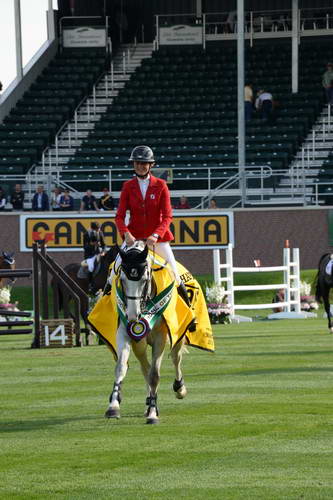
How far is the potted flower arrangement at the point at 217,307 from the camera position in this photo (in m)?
28.2

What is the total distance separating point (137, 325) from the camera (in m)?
10.8

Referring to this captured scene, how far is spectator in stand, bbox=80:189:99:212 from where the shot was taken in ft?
123

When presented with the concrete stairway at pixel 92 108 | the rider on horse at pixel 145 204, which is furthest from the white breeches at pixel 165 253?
the concrete stairway at pixel 92 108

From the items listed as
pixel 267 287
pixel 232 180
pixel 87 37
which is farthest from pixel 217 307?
pixel 87 37

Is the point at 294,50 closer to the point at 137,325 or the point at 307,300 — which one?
the point at 307,300

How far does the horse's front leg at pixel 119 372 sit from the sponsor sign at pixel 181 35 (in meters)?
40.6

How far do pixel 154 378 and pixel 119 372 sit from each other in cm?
41

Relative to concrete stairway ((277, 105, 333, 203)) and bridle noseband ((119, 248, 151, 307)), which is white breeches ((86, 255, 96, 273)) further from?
bridle noseband ((119, 248, 151, 307))

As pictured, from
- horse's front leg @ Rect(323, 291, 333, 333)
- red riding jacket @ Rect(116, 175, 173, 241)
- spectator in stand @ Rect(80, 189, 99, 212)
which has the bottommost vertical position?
horse's front leg @ Rect(323, 291, 333, 333)

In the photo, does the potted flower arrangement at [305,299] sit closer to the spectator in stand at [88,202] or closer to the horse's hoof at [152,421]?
the spectator in stand at [88,202]

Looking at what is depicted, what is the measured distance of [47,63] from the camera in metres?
51.0

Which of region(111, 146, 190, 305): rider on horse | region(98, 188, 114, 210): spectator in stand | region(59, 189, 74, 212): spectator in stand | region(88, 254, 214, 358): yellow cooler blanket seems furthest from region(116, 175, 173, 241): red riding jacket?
region(59, 189, 74, 212): spectator in stand

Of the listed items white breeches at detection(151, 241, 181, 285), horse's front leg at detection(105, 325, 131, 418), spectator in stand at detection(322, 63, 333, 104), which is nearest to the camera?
horse's front leg at detection(105, 325, 131, 418)

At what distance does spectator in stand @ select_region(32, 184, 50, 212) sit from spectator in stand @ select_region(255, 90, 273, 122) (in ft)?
34.7
